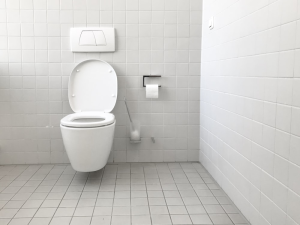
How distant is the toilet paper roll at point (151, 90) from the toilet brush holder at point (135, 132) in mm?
300

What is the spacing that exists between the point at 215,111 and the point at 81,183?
3.78ft

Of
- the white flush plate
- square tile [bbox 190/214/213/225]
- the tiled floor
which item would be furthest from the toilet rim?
the white flush plate

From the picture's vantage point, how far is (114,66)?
2.80 metres

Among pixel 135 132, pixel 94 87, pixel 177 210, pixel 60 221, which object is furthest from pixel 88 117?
pixel 177 210

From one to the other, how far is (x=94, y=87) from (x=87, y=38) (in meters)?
0.42

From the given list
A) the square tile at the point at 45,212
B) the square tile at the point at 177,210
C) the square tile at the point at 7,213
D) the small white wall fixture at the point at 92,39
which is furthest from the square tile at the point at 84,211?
the small white wall fixture at the point at 92,39

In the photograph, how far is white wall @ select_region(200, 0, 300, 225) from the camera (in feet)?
4.45

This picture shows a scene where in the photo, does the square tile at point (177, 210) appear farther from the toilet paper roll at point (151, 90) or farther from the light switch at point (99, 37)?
the light switch at point (99, 37)

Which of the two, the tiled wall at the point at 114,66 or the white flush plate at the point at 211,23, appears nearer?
Result: the white flush plate at the point at 211,23

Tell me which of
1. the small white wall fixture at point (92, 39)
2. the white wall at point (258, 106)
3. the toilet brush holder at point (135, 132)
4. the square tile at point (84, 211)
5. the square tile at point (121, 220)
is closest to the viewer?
the white wall at point (258, 106)

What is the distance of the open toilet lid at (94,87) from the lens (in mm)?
2738

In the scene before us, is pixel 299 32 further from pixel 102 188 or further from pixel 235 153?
pixel 102 188

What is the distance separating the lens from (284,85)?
1409mm

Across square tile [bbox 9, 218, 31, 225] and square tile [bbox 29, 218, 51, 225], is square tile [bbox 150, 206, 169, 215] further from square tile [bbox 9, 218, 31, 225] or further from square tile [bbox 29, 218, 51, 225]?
square tile [bbox 9, 218, 31, 225]
